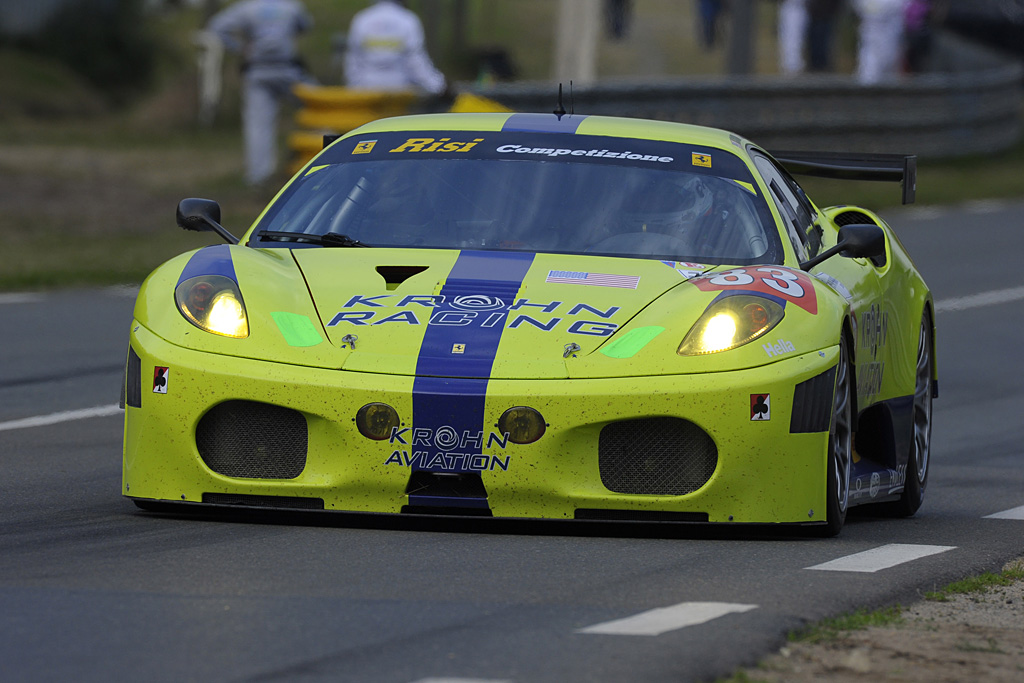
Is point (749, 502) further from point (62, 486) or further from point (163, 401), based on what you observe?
point (62, 486)

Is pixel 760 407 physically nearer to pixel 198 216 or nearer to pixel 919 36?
pixel 198 216

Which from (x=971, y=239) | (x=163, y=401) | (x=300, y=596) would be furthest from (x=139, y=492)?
(x=971, y=239)

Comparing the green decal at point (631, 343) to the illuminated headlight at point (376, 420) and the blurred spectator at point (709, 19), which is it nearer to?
the illuminated headlight at point (376, 420)

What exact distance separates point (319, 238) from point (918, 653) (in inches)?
115

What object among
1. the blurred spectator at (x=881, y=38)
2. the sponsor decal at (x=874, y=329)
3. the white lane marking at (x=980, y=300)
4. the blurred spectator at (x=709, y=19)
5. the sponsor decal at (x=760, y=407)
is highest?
the blurred spectator at (x=709, y=19)

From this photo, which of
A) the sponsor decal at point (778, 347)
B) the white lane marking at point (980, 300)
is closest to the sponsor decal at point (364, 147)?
the sponsor decal at point (778, 347)

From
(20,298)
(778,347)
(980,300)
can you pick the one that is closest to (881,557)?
(778,347)

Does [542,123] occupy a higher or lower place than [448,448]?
higher

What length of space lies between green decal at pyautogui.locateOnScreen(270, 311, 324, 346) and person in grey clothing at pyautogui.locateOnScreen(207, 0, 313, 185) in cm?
1558

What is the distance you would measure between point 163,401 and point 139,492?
1.02ft

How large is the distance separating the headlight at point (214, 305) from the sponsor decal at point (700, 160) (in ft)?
6.03

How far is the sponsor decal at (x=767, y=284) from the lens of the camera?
19.9 feet

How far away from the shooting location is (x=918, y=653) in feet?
14.5

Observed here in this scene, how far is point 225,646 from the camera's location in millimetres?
4270
